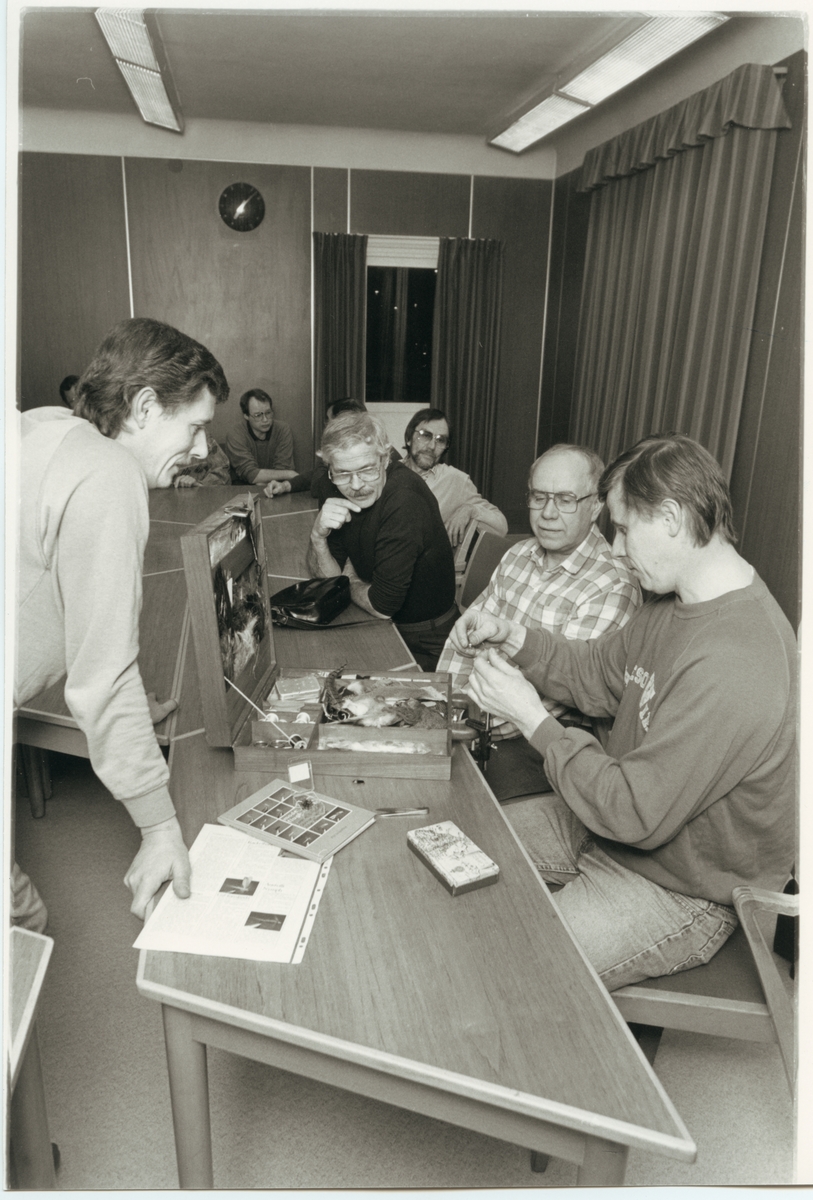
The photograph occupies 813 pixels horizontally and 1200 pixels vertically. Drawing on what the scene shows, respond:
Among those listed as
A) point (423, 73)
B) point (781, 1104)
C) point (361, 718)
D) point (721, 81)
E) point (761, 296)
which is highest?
point (423, 73)

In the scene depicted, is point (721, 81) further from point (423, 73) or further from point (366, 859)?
point (366, 859)

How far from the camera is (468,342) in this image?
21.4ft

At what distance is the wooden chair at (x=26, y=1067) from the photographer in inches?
39.6

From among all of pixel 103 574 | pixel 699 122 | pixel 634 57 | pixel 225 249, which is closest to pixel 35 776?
pixel 103 574

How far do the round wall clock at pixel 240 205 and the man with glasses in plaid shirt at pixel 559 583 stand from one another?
4.93 m

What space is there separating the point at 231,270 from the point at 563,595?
522cm

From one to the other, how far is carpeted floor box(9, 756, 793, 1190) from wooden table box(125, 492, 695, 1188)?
0.50m

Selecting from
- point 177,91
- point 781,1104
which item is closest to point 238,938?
point 781,1104

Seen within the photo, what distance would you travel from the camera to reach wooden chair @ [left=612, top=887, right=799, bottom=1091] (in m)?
1.27

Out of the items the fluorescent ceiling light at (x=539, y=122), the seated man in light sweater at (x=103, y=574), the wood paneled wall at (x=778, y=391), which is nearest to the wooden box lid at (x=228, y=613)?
the seated man in light sweater at (x=103, y=574)

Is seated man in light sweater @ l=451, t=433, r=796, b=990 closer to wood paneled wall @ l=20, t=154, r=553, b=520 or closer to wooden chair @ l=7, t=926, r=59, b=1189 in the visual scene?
wooden chair @ l=7, t=926, r=59, b=1189

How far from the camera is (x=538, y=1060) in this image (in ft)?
2.98

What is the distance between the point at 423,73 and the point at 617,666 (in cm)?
405

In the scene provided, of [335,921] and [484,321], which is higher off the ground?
[484,321]
